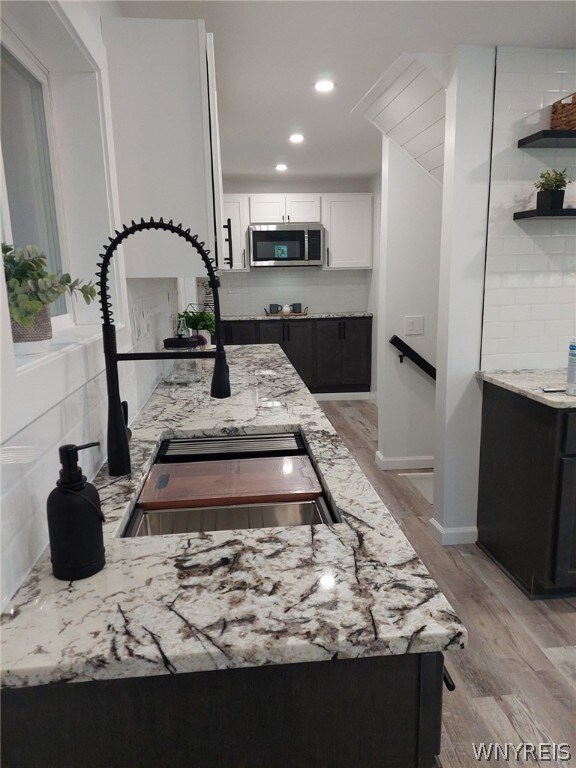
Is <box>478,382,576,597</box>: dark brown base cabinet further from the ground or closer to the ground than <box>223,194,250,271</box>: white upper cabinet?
closer to the ground

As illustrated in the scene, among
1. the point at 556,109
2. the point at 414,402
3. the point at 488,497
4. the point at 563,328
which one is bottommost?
the point at 488,497

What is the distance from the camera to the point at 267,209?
5555mm

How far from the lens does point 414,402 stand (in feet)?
12.1

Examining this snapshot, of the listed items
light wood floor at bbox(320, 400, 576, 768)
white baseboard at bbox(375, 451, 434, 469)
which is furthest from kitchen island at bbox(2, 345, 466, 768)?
white baseboard at bbox(375, 451, 434, 469)

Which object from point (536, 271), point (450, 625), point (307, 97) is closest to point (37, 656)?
point (450, 625)

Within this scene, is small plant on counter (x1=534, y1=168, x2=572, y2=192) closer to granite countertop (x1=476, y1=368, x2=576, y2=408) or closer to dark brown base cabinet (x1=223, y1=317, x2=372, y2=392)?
granite countertop (x1=476, y1=368, x2=576, y2=408)

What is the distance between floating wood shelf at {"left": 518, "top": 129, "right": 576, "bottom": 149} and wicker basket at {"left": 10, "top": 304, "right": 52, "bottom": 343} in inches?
86.4

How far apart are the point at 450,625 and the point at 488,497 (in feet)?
6.76

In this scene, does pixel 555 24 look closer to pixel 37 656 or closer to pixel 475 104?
pixel 475 104

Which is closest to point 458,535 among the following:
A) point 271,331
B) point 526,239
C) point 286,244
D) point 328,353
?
point 526,239

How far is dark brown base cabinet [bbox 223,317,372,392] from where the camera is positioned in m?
5.59

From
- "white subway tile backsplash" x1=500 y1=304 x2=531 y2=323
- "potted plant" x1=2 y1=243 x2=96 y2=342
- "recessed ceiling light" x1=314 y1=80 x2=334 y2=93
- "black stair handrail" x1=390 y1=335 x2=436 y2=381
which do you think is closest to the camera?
"potted plant" x1=2 y1=243 x2=96 y2=342

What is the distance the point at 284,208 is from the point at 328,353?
5.60 feet

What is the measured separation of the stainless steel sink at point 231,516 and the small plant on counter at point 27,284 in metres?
0.48
